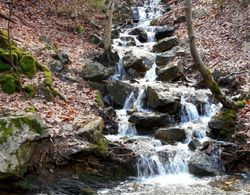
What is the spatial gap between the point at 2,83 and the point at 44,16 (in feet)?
29.5

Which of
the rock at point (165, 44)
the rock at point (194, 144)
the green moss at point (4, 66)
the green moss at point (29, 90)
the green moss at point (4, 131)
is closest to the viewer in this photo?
the green moss at point (4, 131)

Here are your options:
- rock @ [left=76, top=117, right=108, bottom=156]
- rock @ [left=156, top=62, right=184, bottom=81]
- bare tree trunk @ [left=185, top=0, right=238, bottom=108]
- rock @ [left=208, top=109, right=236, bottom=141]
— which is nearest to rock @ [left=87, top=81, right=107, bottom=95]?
rock @ [left=156, top=62, right=184, bottom=81]

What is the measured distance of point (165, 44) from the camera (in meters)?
19.2

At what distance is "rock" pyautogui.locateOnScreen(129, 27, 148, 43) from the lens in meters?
21.1

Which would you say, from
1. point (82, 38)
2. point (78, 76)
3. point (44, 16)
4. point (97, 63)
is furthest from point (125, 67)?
point (44, 16)

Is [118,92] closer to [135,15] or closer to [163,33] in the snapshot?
[163,33]

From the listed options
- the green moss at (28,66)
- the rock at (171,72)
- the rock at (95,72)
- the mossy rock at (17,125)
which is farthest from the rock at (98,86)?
the mossy rock at (17,125)

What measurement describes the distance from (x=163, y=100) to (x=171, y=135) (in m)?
1.74

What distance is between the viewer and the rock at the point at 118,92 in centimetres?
1448

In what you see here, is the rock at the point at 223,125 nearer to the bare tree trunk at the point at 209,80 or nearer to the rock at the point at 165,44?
the bare tree trunk at the point at 209,80

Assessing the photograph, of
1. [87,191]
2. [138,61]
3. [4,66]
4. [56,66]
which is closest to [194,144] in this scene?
[87,191]

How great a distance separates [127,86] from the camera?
1481 cm

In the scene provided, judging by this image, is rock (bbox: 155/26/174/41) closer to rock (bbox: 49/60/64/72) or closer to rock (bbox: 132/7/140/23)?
rock (bbox: 132/7/140/23)

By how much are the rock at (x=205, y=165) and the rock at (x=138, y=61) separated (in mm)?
6921
